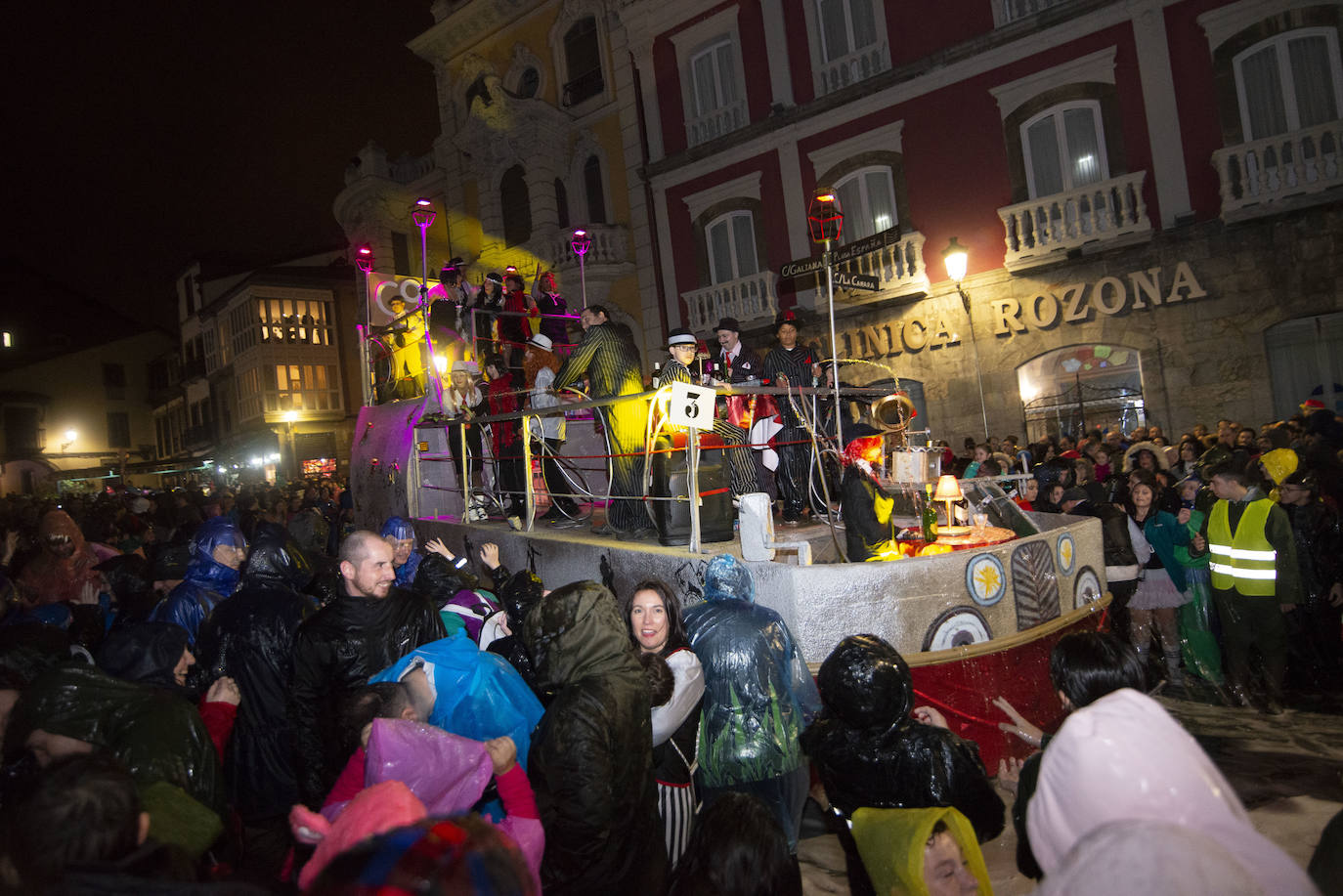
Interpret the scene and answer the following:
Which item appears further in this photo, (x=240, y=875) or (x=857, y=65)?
(x=857, y=65)

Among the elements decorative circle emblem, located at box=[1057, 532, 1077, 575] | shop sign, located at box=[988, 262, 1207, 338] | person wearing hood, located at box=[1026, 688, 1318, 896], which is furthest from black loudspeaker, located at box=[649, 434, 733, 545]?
shop sign, located at box=[988, 262, 1207, 338]

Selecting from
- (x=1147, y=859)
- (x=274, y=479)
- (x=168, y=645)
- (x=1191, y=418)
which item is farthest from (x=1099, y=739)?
(x=274, y=479)

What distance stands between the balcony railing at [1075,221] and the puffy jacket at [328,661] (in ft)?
42.2

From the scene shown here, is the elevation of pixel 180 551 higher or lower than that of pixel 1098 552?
higher

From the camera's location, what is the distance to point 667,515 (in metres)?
5.64

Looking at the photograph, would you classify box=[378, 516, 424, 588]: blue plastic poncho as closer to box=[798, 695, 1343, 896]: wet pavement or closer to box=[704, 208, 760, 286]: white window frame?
box=[798, 695, 1343, 896]: wet pavement

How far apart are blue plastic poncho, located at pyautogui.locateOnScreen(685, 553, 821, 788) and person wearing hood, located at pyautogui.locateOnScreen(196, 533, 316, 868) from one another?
2255 millimetres

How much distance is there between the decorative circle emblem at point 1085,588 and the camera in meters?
5.13

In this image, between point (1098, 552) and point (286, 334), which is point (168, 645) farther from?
point (286, 334)

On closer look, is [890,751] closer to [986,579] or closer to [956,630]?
[956,630]

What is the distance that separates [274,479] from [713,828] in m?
33.0

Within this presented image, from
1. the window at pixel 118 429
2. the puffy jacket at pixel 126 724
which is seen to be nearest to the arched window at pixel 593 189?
the puffy jacket at pixel 126 724

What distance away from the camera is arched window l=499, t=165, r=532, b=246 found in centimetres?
2028

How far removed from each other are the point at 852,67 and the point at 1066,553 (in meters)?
13.1
